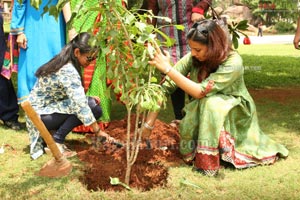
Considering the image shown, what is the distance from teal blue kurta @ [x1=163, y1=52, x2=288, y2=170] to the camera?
315cm

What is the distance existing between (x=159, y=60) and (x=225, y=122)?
2.64ft

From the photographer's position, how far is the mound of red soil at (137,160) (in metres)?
2.98

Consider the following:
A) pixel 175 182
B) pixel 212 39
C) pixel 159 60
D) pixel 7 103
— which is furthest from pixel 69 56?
pixel 7 103

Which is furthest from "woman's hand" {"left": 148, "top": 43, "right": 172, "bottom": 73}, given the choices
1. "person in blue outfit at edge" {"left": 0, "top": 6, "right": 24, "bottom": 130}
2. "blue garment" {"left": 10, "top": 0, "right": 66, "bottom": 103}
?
"person in blue outfit at edge" {"left": 0, "top": 6, "right": 24, "bottom": 130}

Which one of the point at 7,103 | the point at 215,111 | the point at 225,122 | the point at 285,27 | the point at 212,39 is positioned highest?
the point at 212,39

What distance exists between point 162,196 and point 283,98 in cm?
398

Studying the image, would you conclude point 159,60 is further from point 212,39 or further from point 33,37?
point 33,37

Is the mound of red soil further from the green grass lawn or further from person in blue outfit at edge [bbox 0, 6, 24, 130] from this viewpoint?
person in blue outfit at edge [bbox 0, 6, 24, 130]

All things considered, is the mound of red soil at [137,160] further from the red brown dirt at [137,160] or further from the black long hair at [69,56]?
the black long hair at [69,56]

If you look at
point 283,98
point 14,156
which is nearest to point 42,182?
point 14,156

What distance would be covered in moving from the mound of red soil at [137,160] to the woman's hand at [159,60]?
76 cm

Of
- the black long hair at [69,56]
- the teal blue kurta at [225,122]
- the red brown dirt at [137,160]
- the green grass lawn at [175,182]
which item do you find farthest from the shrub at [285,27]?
the black long hair at [69,56]

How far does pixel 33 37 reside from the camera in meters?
4.11

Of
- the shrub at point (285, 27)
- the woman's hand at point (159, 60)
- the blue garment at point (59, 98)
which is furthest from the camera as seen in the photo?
the shrub at point (285, 27)
